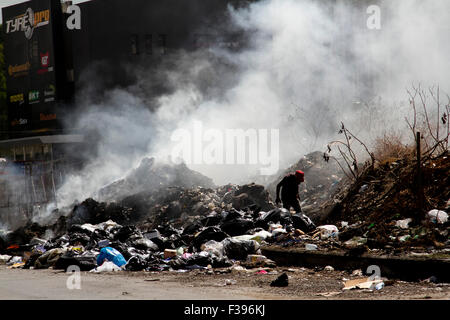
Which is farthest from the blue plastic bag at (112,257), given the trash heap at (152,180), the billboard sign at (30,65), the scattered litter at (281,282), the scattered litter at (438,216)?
the billboard sign at (30,65)

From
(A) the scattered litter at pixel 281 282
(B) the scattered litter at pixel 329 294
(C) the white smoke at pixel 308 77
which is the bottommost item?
(A) the scattered litter at pixel 281 282

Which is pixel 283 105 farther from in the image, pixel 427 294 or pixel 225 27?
pixel 427 294

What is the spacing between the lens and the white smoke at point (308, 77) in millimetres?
21609

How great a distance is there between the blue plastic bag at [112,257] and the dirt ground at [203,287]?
1.53 feet

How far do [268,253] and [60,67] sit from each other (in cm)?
2465

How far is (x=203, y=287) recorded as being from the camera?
22.9ft

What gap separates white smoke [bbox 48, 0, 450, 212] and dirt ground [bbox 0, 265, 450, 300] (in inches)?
463

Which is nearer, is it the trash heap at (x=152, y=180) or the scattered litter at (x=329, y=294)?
the scattered litter at (x=329, y=294)

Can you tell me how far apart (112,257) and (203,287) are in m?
2.68

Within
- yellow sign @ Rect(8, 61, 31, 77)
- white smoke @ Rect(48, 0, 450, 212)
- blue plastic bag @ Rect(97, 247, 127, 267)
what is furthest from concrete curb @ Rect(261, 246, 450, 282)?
yellow sign @ Rect(8, 61, 31, 77)

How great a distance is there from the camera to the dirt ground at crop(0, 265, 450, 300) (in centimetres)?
608

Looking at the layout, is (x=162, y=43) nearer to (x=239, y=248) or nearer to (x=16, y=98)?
(x=16, y=98)

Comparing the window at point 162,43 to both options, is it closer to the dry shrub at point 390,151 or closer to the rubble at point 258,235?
the rubble at point 258,235

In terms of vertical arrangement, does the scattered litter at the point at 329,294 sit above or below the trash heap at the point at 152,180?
below
